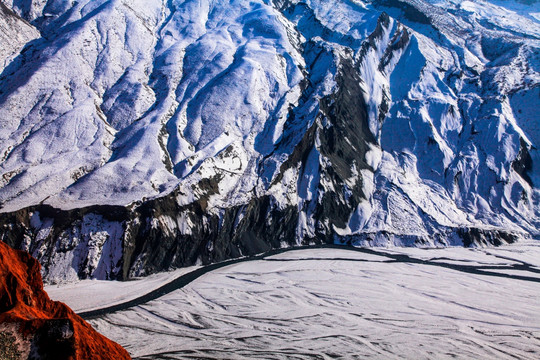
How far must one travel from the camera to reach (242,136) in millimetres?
72188

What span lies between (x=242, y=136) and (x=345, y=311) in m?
38.1

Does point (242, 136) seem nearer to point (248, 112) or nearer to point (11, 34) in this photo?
point (248, 112)

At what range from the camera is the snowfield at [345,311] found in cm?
3416

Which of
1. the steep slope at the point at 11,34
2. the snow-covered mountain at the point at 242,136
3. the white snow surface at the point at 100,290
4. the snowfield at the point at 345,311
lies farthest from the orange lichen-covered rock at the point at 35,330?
the steep slope at the point at 11,34

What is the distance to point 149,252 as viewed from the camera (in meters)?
52.3

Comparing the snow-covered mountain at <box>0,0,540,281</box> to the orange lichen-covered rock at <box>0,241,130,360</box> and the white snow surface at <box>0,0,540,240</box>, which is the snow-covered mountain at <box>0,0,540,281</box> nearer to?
the white snow surface at <box>0,0,540,240</box>

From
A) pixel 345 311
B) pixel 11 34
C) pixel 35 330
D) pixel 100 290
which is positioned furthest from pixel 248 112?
pixel 35 330

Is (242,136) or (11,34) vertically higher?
(11,34)

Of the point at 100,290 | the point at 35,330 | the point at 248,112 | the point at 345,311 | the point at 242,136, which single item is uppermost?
the point at 248,112

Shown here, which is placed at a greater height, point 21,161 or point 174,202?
point 21,161

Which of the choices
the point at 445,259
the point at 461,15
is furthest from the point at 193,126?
the point at 461,15

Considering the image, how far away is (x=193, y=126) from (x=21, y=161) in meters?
24.5

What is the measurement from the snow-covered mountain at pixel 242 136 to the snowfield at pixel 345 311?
709 cm

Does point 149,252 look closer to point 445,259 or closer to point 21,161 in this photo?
point 21,161
